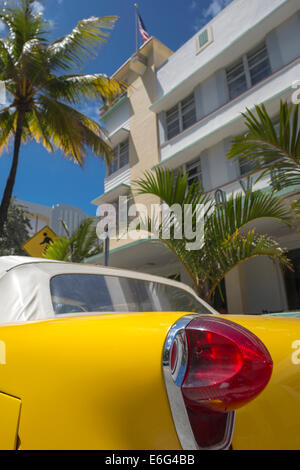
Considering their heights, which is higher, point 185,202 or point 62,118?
point 62,118

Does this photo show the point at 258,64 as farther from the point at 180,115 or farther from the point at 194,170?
the point at 194,170

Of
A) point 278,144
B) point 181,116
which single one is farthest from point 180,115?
point 278,144

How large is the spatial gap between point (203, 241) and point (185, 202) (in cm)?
59

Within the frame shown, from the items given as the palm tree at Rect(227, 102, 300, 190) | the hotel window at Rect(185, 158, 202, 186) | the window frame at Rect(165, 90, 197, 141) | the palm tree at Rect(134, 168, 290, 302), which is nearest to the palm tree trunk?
the palm tree at Rect(134, 168, 290, 302)

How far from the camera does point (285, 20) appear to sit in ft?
28.0

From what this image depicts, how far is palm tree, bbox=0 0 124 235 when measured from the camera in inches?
316

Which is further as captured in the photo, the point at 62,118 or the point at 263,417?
the point at 62,118

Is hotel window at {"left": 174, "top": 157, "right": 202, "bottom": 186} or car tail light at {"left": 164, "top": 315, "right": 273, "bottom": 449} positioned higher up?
hotel window at {"left": 174, "top": 157, "right": 202, "bottom": 186}

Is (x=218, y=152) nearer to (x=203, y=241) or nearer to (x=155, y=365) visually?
(x=203, y=241)

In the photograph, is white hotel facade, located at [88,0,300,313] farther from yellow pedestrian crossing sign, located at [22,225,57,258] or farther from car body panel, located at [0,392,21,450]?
car body panel, located at [0,392,21,450]

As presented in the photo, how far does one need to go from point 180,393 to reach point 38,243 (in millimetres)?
5574

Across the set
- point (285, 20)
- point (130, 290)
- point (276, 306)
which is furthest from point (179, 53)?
point (130, 290)

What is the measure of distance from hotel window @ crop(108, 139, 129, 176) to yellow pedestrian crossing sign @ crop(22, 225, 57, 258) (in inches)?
344
